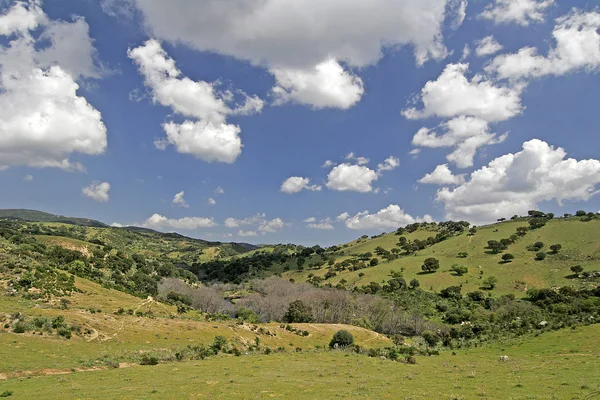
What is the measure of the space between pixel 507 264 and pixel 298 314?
8464 centimetres

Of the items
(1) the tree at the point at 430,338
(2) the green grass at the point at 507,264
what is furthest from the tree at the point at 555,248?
(1) the tree at the point at 430,338

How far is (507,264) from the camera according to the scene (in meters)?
129

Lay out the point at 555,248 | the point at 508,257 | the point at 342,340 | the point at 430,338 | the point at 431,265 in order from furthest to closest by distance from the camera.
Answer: the point at 431,265 → the point at 555,248 → the point at 508,257 → the point at 430,338 → the point at 342,340

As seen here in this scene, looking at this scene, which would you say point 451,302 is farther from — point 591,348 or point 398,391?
point 398,391

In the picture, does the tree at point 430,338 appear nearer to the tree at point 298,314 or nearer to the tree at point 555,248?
the tree at point 298,314

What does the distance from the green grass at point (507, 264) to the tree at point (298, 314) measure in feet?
174

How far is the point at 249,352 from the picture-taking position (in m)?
51.4

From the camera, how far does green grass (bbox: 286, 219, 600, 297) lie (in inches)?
4518

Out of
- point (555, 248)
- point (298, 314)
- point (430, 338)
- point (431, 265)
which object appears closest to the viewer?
point (430, 338)

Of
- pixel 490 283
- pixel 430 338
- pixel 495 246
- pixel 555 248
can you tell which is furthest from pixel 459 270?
pixel 430 338

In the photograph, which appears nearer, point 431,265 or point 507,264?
point 507,264

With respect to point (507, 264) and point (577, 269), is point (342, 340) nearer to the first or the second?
point (577, 269)

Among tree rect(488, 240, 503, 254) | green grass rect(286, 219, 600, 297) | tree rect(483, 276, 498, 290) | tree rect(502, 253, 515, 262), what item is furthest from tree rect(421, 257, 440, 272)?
tree rect(488, 240, 503, 254)

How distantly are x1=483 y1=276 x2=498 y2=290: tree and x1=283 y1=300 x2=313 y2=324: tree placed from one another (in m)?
60.6
